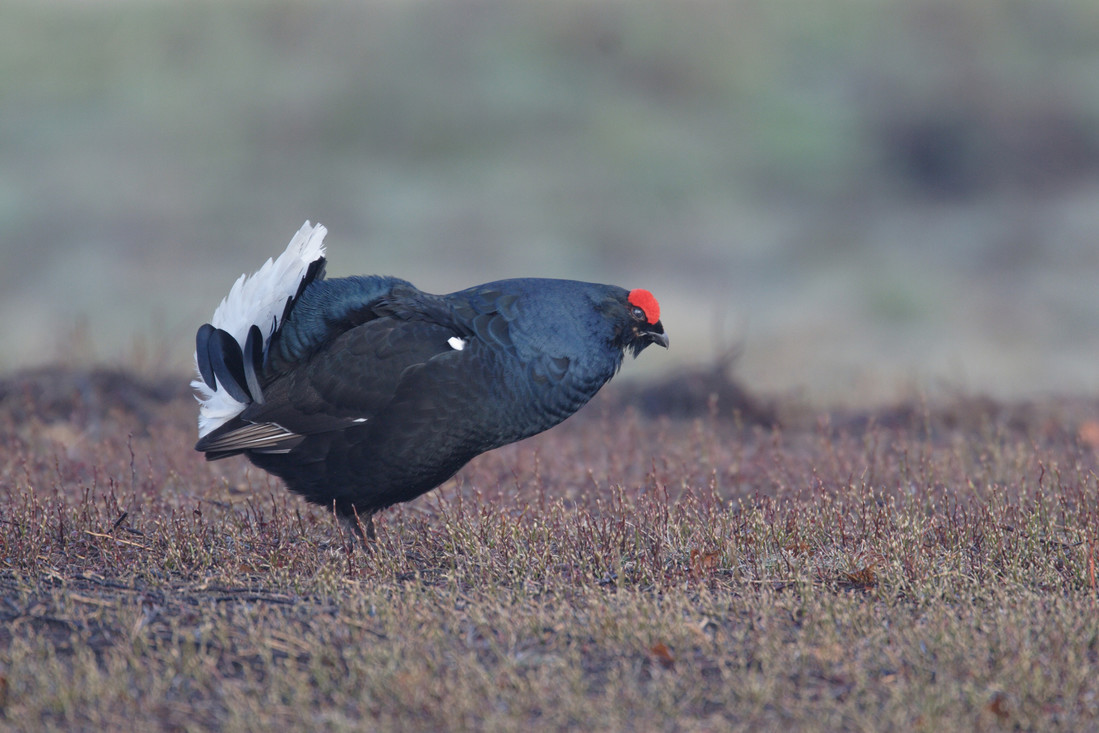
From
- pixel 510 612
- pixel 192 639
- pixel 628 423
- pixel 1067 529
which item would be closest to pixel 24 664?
pixel 192 639

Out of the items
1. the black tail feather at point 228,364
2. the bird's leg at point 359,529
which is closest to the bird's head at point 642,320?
the bird's leg at point 359,529

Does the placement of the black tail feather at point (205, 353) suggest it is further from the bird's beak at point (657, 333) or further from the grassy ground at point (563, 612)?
the bird's beak at point (657, 333)

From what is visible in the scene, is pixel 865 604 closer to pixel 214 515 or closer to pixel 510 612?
pixel 510 612

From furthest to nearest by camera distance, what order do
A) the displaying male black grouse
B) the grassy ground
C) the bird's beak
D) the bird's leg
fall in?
the bird's beak → the bird's leg → the displaying male black grouse → the grassy ground

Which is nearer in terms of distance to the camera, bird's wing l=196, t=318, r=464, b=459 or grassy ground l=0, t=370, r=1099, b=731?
grassy ground l=0, t=370, r=1099, b=731

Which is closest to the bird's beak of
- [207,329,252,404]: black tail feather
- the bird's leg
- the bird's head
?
the bird's head

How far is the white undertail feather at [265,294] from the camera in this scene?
19.6 feet

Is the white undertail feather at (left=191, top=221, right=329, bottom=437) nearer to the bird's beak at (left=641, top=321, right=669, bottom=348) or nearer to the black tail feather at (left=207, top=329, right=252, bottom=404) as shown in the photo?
the black tail feather at (left=207, top=329, right=252, bottom=404)

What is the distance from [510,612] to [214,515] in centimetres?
281

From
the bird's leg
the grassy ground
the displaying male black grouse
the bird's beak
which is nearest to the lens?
the grassy ground

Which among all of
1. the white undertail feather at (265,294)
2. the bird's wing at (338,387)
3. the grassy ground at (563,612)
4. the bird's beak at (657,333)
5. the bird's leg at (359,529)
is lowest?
the grassy ground at (563,612)

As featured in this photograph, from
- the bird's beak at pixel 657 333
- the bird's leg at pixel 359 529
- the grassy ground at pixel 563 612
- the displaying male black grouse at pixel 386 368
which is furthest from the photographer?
the bird's beak at pixel 657 333

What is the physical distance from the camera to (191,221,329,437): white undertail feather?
5961 millimetres

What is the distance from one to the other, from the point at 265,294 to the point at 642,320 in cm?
209
